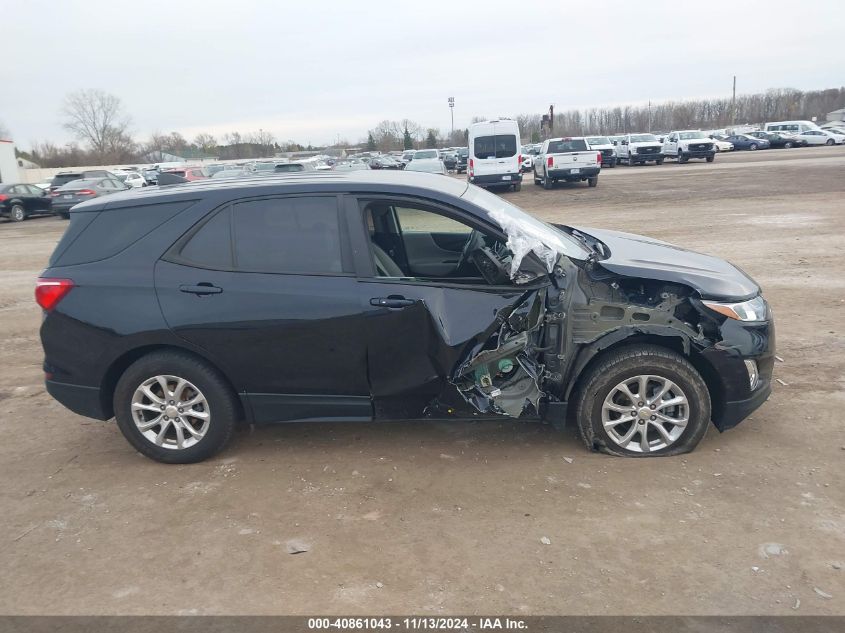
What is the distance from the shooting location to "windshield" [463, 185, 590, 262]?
4.13 m

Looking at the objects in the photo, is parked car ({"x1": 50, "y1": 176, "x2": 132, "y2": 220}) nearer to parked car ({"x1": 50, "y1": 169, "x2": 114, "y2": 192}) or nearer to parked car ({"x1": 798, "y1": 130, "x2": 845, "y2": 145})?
parked car ({"x1": 50, "y1": 169, "x2": 114, "y2": 192})

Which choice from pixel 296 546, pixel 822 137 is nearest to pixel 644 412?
pixel 296 546

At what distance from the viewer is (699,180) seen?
24.8 m

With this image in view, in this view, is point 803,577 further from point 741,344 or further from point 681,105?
point 681,105

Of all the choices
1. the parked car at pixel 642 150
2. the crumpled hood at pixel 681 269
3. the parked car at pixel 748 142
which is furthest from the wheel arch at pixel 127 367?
the parked car at pixel 748 142

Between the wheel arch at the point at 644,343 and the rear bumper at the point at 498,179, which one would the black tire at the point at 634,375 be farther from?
the rear bumper at the point at 498,179

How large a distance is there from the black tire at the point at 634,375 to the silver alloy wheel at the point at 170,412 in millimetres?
2452

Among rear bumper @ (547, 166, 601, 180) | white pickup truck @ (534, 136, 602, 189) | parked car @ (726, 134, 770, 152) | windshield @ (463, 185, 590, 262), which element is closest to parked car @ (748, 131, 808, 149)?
parked car @ (726, 134, 770, 152)

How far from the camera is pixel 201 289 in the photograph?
4090 millimetres

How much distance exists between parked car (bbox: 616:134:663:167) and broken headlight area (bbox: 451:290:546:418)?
1430 inches

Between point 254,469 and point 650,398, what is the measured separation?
259 cm

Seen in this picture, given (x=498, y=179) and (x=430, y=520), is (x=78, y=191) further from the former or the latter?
(x=430, y=520)

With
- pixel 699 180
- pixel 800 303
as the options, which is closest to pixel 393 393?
pixel 800 303

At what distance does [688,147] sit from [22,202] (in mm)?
33162
